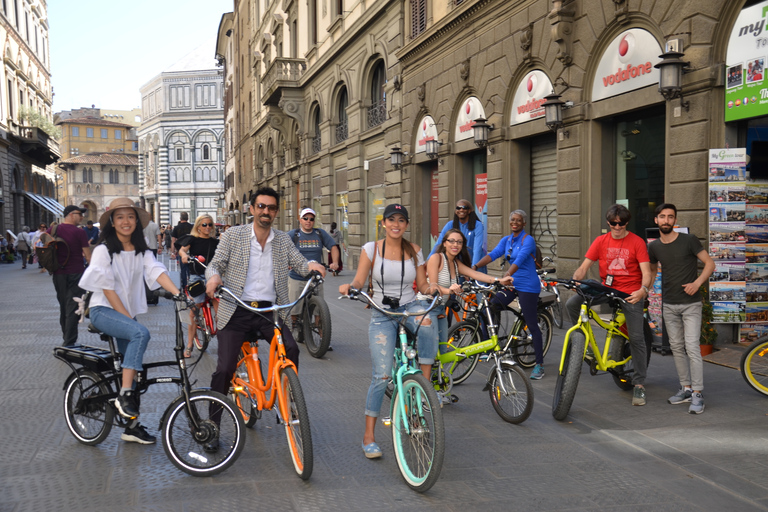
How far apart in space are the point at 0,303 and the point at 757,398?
14989 mm

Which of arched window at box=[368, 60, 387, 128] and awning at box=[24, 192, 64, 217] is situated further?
awning at box=[24, 192, 64, 217]

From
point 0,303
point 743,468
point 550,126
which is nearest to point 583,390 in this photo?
point 743,468

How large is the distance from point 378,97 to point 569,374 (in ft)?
57.6

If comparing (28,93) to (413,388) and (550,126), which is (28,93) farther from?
(413,388)

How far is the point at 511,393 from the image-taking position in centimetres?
586

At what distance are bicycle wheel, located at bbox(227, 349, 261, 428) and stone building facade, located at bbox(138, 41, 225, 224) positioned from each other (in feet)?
288

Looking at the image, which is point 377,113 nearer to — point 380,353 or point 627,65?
point 627,65

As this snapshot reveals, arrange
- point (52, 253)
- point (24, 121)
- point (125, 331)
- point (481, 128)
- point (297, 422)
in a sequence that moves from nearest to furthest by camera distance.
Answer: point (297, 422), point (125, 331), point (52, 253), point (481, 128), point (24, 121)

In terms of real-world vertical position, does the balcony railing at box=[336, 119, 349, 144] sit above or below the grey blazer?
above

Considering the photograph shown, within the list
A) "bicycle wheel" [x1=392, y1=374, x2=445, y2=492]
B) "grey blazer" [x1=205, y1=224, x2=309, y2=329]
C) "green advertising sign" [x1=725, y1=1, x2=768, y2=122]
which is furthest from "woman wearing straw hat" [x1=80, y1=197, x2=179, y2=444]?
"green advertising sign" [x1=725, y1=1, x2=768, y2=122]

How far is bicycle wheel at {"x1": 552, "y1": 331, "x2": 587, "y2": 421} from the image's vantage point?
19.2ft

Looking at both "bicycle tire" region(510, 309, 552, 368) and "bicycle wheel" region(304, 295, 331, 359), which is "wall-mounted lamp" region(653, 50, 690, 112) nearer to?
"bicycle tire" region(510, 309, 552, 368)

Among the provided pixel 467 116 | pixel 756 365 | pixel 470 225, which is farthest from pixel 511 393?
pixel 467 116

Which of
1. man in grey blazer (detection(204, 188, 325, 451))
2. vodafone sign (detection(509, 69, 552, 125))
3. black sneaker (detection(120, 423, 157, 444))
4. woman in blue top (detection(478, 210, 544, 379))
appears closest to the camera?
man in grey blazer (detection(204, 188, 325, 451))
